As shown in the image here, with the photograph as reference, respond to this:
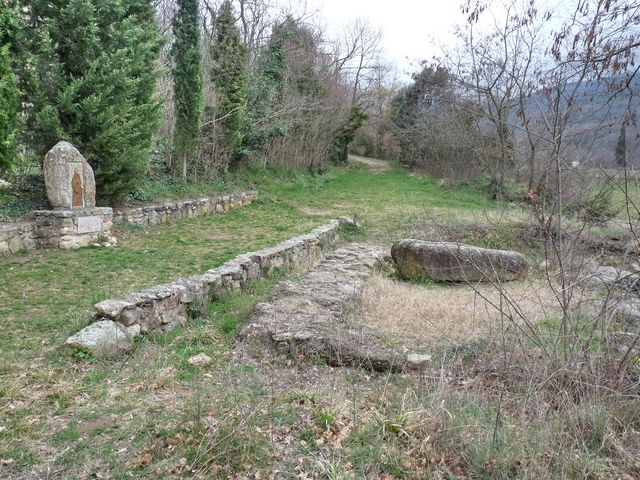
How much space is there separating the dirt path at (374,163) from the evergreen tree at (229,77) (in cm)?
1486

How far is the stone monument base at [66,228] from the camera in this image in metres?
7.81

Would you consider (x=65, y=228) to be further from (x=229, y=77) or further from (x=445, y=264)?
(x=229, y=77)

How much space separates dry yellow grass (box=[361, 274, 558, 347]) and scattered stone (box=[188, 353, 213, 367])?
1.82 metres

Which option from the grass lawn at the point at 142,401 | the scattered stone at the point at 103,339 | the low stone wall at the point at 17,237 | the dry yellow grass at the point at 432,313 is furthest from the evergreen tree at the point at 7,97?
the dry yellow grass at the point at 432,313

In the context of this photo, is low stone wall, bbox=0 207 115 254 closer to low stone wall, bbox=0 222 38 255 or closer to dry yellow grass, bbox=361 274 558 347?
low stone wall, bbox=0 222 38 255

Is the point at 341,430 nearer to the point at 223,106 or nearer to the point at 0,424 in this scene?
the point at 0,424

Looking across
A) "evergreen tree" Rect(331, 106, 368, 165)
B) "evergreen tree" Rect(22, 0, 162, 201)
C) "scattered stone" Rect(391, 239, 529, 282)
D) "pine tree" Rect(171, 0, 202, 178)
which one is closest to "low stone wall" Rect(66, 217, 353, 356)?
"scattered stone" Rect(391, 239, 529, 282)

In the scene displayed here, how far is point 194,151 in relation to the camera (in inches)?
523

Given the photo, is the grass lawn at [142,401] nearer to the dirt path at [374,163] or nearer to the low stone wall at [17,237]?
the low stone wall at [17,237]

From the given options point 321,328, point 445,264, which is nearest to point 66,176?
point 321,328

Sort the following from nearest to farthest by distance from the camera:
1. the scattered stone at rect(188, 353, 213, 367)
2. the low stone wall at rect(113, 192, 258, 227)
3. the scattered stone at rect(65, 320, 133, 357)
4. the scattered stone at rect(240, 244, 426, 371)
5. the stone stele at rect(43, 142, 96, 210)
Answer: the scattered stone at rect(65, 320, 133, 357), the scattered stone at rect(188, 353, 213, 367), the scattered stone at rect(240, 244, 426, 371), the stone stele at rect(43, 142, 96, 210), the low stone wall at rect(113, 192, 258, 227)

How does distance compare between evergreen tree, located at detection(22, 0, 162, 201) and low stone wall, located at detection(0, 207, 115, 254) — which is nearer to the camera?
low stone wall, located at detection(0, 207, 115, 254)

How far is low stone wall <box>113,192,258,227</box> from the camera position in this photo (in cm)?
982

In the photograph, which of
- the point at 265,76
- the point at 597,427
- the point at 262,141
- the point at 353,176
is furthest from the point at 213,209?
the point at 353,176
